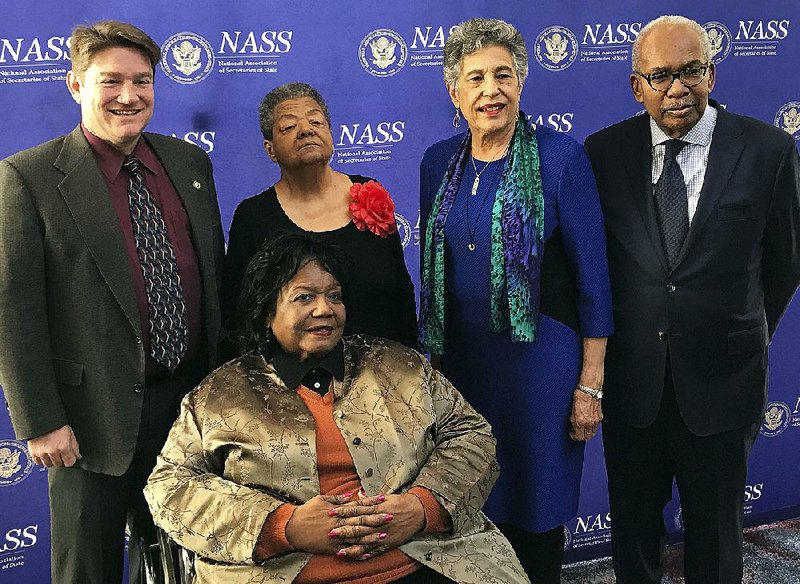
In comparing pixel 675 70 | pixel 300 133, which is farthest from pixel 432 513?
pixel 675 70

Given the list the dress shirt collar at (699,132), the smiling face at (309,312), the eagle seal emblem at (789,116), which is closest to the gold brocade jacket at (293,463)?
the smiling face at (309,312)

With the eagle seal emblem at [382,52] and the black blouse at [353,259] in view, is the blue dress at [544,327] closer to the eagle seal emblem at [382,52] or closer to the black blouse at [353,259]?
the black blouse at [353,259]

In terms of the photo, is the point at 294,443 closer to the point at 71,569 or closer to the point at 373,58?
the point at 71,569

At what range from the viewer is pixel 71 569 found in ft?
7.83

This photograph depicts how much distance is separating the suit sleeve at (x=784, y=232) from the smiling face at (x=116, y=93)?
5.63 ft

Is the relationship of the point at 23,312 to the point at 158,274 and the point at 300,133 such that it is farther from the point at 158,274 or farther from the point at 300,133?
the point at 300,133

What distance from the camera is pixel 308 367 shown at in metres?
2.24

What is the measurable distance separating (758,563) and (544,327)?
1743 millimetres

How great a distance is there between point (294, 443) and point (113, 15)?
161cm

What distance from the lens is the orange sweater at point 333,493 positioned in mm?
2027

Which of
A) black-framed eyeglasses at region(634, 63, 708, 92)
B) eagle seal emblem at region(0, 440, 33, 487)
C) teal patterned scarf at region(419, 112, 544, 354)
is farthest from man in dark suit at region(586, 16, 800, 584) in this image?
eagle seal emblem at region(0, 440, 33, 487)

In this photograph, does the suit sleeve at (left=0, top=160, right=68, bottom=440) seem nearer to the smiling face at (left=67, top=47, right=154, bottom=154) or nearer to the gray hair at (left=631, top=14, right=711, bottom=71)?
the smiling face at (left=67, top=47, right=154, bottom=154)

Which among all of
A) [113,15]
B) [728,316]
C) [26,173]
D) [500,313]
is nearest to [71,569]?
[26,173]

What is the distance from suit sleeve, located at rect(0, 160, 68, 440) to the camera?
7.17ft
